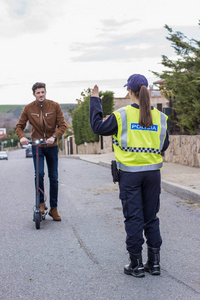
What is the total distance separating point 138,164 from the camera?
12.6ft

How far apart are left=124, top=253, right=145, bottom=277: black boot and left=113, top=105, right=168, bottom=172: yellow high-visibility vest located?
76cm

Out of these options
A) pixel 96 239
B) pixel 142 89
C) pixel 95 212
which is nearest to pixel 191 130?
pixel 95 212

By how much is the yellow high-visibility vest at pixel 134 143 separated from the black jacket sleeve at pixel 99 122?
0.16ft

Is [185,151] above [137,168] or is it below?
below

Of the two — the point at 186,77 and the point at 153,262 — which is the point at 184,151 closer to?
the point at 186,77

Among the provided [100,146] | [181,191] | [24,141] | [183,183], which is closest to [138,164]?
[24,141]

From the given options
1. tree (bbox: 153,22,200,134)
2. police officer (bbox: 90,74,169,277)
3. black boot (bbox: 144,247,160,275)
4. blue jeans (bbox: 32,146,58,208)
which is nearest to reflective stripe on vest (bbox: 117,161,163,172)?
police officer (bbox: 90,74,169,277)

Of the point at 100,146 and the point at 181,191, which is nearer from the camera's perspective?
the point at 181,191

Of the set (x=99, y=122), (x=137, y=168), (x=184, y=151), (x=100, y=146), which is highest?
(x=99, y=122)

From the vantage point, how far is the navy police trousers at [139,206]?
3.81m

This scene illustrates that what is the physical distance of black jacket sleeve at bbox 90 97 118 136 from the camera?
3.83 m

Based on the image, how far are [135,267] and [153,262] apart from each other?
18 centimetres

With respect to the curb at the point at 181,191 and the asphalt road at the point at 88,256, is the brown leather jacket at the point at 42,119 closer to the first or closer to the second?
the asphalt road at the point at 88,256

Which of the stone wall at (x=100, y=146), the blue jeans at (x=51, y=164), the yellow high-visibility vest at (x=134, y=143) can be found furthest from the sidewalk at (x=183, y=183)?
the stone wall at (x=100, y=146)
